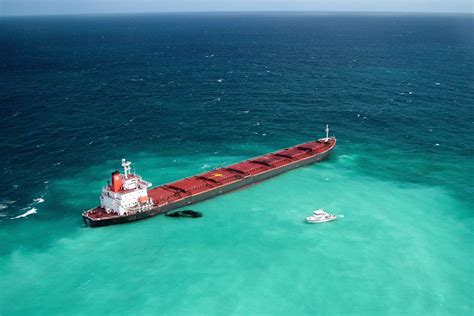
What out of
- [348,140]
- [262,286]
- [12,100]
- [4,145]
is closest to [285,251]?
[262,286]

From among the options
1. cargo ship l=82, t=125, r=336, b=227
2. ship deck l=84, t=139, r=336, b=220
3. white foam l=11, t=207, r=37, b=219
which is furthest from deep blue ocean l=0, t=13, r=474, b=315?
ship deck l=84, t=139, r=336, b=220

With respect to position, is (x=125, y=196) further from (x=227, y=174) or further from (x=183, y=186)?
(x=227, y=174)

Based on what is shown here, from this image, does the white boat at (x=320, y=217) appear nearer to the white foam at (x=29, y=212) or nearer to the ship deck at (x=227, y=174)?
the ship deck at (x=227, y=174)

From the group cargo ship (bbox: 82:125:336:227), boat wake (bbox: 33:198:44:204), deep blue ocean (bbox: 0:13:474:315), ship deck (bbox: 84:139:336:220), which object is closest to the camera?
deep blue ocean (bbox: 0:13:474:315)

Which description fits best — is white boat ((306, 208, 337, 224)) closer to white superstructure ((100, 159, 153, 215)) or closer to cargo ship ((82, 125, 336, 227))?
cargo ship ((82, 125, 336, 227))

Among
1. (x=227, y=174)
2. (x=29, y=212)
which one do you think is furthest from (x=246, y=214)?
(x=29, y=212)

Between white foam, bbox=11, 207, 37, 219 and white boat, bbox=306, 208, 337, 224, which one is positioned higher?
white foam, bbox=11, 207, 37, 219

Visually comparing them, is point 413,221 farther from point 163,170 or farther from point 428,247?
point 163,170
